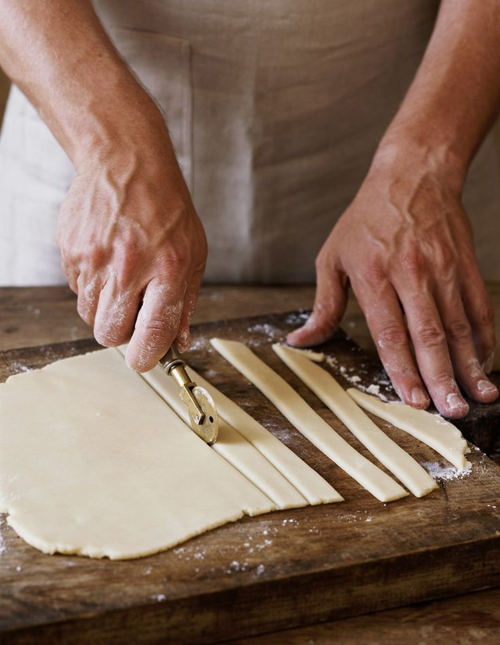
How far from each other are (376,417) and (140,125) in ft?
2.64

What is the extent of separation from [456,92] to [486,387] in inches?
29.8

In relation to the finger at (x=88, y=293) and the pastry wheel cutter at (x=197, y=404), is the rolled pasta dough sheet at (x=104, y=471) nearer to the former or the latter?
the pastry wheel cutter at (x=197, y=404)

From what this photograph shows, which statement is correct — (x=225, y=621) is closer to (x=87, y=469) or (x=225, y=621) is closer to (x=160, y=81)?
(x=87, y=469)

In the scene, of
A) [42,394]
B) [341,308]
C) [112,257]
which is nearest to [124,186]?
[112,257]

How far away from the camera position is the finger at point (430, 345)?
1.69 metres

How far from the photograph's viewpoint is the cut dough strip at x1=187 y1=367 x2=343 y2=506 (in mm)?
1357

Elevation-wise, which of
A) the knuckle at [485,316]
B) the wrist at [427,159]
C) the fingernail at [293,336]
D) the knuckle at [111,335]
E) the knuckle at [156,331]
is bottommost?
the fingernail at [293,336]

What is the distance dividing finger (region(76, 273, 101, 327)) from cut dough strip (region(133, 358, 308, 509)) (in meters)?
0.26

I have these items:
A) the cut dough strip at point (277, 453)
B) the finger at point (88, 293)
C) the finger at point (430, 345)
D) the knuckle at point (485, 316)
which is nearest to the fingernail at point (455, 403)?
the finger at point (430, 345)

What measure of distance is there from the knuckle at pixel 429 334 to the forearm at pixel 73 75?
749mm

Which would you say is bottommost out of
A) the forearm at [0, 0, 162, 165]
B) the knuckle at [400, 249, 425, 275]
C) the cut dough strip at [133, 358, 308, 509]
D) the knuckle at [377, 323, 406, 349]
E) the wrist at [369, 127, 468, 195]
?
the cut dough strip at [133, 358, 308, 509]

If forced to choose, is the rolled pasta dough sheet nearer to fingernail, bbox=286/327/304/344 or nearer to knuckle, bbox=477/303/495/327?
fingernail, bbox=286/327/304/344

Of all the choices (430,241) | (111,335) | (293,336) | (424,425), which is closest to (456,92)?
(430,241)

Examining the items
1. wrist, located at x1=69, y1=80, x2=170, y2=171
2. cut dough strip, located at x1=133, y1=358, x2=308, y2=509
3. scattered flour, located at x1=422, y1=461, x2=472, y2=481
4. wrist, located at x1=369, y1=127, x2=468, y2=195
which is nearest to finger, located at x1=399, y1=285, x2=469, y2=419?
scattered flour, located at x1=422, y1=461, x2=472, y2=481
